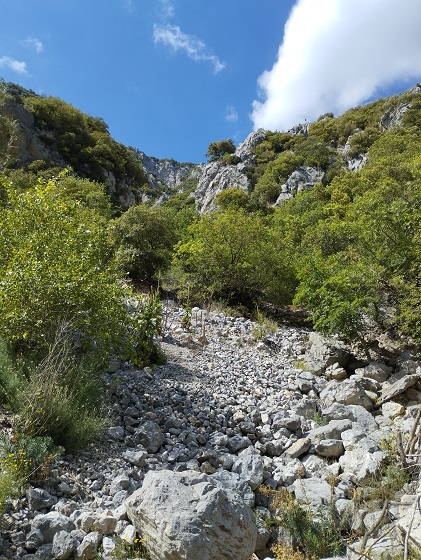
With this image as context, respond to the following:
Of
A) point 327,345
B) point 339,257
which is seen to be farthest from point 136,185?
point 327,345

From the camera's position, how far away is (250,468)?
4.82 m

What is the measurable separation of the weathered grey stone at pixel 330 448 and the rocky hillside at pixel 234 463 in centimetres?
2

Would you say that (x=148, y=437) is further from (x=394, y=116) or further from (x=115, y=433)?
(x=394, y=116)

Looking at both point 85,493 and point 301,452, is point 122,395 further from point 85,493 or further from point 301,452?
point 301,452

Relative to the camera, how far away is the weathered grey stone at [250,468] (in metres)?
4.66

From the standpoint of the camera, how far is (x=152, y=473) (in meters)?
3.65

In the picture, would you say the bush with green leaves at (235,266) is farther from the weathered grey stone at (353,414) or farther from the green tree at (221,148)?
the green tree at (221,148)

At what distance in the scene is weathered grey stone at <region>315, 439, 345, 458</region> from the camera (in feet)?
18.0

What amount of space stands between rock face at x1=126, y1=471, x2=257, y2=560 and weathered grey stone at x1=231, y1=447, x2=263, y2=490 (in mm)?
1236

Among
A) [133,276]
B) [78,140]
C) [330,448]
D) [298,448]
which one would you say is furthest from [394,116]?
[298,448]

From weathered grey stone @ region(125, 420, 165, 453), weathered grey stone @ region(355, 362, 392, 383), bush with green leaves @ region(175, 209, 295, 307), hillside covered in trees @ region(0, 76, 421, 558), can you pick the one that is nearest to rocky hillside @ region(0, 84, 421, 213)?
hillside covered in trees @ region(0, 76, 421, 558)

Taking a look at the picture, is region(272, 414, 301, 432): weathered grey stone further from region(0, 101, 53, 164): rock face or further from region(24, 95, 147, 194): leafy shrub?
region(24, 95, 147, 194): leafy shrub

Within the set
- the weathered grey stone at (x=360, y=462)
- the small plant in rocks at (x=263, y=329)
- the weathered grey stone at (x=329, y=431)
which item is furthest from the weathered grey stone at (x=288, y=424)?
the small plant in rocks at (x=263, y=329)

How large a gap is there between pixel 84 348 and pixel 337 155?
50.6m
